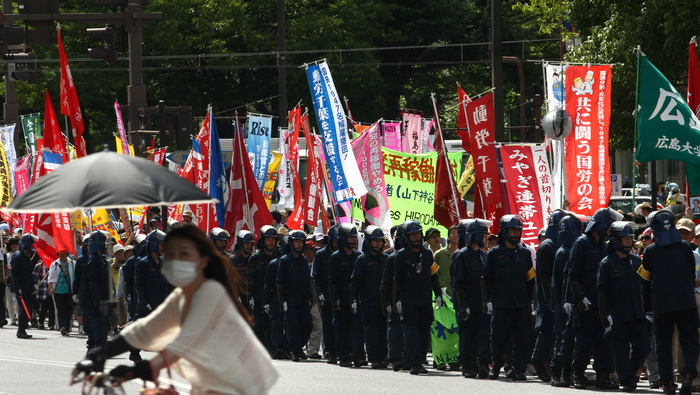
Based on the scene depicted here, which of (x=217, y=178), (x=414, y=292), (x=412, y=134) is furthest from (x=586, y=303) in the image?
(x=412, y=134)

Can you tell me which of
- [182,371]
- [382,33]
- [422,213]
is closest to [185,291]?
[182,371]

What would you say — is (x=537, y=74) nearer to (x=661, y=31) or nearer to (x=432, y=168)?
(x=661, y=31)

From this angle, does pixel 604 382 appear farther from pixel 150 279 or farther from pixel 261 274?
pixel 261 274

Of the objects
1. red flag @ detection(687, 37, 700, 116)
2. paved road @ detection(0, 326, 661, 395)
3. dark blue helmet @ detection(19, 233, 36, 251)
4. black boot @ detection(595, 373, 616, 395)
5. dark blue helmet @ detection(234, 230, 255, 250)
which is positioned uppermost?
red flag @ detection(687, 37, 700, 116)

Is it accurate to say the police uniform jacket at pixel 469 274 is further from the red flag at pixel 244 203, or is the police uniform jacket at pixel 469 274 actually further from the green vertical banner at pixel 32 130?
the green vertical banner at pixel 32 130

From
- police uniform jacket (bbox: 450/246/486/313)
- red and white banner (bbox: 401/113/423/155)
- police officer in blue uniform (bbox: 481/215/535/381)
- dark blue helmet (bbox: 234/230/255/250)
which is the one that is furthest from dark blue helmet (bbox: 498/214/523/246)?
red and white banner (bbox: 401/113/423/155)

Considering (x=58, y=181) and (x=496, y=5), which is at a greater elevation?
(x=496, y=5)

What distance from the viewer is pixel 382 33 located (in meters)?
49.5

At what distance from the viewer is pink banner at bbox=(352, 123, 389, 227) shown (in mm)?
20781

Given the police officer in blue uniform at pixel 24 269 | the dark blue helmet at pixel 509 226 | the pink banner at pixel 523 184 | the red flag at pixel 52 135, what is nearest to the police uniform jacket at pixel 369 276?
the pink banner at pixel 523 184

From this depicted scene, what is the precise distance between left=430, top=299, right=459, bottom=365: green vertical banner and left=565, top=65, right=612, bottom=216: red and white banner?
7.13 feet

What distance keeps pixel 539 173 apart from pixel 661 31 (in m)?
7.84

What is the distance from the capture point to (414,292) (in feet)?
52.7

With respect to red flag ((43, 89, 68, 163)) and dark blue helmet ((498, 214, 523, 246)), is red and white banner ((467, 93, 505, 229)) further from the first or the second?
red flag ((43, 89, 68, 163))
